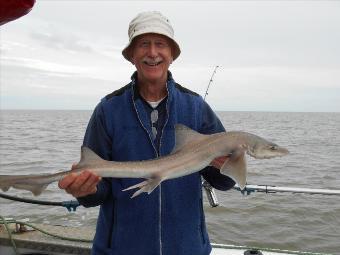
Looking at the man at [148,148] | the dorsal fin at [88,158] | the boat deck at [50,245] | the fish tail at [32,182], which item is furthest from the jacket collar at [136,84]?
the boat deck at [50,245]

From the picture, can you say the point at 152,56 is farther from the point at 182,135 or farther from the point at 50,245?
the point at 50,245

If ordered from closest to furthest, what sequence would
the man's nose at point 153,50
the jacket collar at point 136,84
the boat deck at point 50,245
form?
the man's nose at point 153,50, the jacket collar at point 136,84, the boat deck at point 50,245

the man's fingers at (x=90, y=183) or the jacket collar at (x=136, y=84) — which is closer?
the man's fingers at (x=90, y=183)

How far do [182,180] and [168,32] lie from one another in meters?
1.11

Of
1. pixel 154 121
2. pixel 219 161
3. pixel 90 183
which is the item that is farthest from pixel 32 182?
pixel 219 161

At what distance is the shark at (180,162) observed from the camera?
9.66ft

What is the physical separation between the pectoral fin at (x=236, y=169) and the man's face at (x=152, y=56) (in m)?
0.80

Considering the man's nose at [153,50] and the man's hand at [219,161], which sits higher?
the man's nose at [153,50]

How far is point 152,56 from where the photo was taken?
3170 mm

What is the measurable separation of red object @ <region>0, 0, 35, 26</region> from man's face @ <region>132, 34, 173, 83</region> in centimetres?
121

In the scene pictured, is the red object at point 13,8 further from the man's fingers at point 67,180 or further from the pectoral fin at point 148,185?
the pectoral fin at point 148,185

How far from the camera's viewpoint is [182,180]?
323 centimetres

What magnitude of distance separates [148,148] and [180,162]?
310 millimetres

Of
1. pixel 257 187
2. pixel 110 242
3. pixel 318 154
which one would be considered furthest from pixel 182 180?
pixel 318 154
